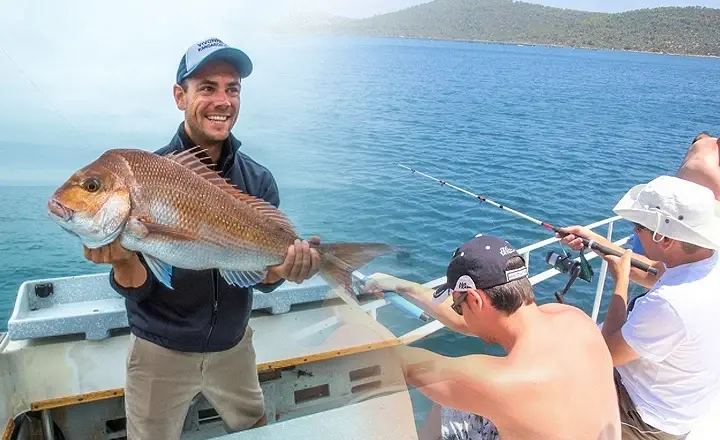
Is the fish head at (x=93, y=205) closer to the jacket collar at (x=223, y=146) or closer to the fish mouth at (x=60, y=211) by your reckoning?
the fish mouth at (x=60, y=211)

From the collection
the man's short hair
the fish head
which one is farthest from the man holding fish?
the man's short hair

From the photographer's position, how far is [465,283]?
2254 millimetres

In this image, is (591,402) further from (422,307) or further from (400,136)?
(400,136)

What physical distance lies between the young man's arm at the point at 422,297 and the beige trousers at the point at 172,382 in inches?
42.6

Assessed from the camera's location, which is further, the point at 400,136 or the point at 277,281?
the point at 400,136

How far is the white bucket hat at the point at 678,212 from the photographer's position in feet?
8.75

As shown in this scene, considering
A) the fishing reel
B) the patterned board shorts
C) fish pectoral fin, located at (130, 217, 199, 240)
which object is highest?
fish pectoral fin, located at (130, 217, 199, 240)

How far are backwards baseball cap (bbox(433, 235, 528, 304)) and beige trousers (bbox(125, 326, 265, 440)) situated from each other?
42.9 inches

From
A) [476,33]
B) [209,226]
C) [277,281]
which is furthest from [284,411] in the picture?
[476,33]

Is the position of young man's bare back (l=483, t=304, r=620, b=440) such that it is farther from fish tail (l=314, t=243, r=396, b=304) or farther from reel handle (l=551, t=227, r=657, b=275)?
reel handle (l=551, t=227, r=657, b=275)

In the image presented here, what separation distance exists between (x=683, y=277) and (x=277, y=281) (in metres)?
1.92

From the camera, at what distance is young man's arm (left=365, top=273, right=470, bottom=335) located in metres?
3.08

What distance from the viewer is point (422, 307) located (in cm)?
336

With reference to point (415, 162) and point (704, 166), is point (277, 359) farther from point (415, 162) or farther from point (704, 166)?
point (415, 162)
